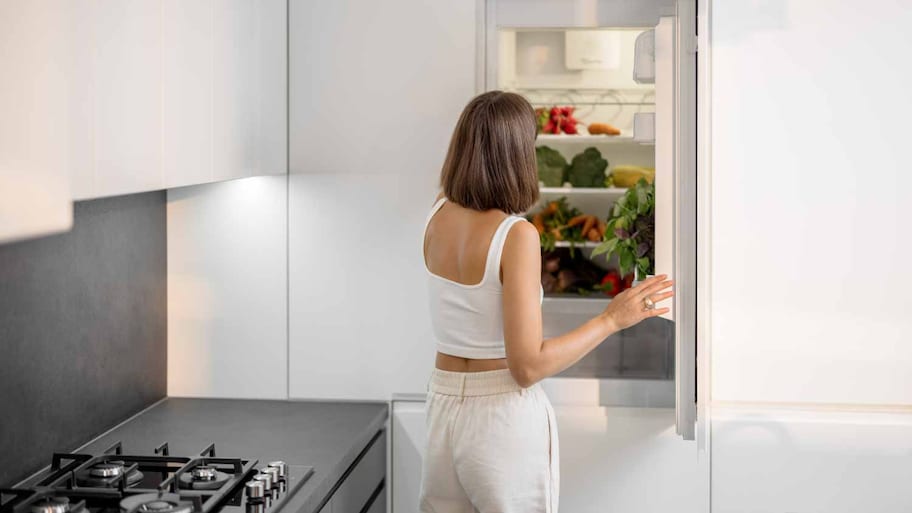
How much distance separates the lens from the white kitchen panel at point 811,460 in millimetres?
2252

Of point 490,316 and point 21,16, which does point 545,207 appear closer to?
point 490,316

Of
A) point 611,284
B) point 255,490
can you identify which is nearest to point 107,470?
point 255,490

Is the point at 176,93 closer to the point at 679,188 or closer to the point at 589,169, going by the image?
the point at 679,188

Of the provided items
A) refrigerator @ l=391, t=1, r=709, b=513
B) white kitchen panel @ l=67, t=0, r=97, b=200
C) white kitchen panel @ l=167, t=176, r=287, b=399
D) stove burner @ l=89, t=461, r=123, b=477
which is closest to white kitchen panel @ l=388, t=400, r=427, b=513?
refrigerator @ l=391, t=1, r=709, b=513

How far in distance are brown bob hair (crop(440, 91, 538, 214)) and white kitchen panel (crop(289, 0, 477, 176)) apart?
617 mm

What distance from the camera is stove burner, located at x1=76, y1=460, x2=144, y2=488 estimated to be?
1.83 m

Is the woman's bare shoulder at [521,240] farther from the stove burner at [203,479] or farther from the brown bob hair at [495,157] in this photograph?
the stove burner at [203,479]

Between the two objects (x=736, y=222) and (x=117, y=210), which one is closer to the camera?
(x=736, y=222)

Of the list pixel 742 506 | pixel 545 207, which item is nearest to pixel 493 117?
pixel 742 506

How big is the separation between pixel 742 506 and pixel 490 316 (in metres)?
0.77

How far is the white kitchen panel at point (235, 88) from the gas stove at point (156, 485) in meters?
0.60

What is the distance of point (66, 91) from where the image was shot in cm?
150

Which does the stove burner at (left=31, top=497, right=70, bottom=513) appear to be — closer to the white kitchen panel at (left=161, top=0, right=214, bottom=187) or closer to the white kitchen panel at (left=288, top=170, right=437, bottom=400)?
the white kitchen panel at (left=161, top=0, right=214, bottom=187)

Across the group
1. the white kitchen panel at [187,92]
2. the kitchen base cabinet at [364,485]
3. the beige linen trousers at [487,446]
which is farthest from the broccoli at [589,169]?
the white kitchen panel at [187,92]
